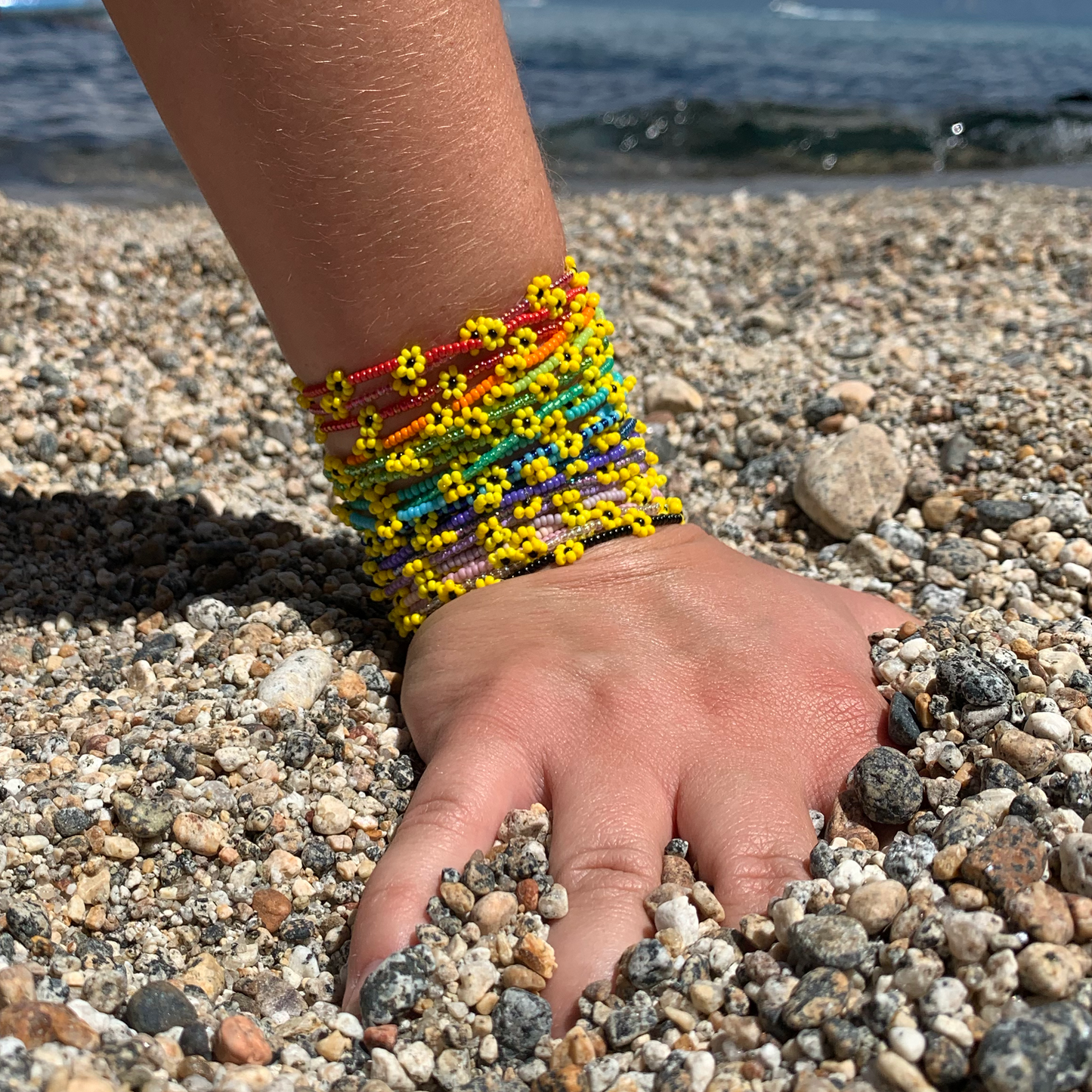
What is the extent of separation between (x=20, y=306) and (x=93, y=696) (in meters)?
1.97

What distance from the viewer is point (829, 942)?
120 cm

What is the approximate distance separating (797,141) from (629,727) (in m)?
8.01

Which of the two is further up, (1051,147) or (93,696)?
(93,696)

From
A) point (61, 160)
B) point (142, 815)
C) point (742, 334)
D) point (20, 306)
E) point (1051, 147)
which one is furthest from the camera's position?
point (1051, 147)

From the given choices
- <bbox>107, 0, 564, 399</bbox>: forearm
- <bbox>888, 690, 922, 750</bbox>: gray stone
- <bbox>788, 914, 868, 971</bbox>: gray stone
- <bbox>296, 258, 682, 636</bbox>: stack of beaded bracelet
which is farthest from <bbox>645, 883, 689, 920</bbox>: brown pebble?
Result: <bbox>107, 0, 564, 399</bbox>: forearm

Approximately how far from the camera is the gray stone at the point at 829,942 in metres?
1.18

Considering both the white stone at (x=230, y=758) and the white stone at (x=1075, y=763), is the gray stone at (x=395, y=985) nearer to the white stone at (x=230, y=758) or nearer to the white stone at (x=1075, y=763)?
the white stone at (x=230, y=758)

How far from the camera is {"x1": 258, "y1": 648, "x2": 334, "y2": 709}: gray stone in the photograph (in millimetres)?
1841

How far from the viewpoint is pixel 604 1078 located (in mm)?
1158

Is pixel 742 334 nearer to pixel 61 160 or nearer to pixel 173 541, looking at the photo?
pixel 173 541

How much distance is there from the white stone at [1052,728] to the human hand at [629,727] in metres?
0.25

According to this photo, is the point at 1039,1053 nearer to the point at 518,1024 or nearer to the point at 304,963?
the point at 518,1024

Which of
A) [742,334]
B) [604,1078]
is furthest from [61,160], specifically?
[604,1078]

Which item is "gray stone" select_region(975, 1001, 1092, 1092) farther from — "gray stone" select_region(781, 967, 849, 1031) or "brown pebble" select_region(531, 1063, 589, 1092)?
"brown pebble" select_region(531, 1063, 589, 1092)
